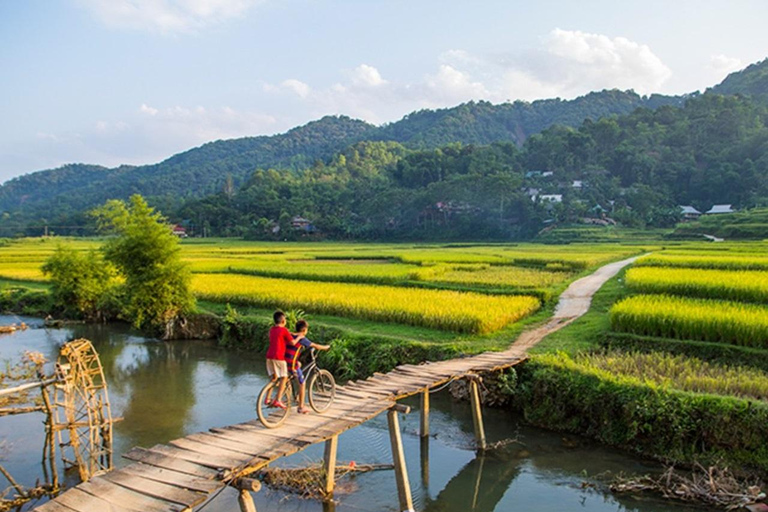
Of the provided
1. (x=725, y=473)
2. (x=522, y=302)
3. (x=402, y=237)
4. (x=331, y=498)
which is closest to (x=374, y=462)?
(x=331, y=498)

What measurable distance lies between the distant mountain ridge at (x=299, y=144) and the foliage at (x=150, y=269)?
327 feet

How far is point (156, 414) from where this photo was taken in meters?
12.9

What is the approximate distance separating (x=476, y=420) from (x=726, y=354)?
5.95 metres

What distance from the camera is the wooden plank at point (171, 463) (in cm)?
604

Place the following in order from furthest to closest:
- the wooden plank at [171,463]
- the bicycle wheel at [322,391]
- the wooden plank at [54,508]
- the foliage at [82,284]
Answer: the foliage at [82,284]
the bicycle wheel at [322,391]
the wooden plank at [171,463]
the wooden plank at [54,508]

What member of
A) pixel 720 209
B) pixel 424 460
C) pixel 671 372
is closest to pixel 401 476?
pixel 424 460

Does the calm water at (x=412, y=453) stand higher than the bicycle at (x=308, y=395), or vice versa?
the bicycle at (x=308, y=395)

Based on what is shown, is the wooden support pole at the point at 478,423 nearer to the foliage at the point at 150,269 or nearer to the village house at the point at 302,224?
the foliage at the point at 150,269

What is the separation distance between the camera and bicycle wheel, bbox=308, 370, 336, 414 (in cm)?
819

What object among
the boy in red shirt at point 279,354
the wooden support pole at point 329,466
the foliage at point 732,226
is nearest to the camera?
the boy in red shirt at point 279,354

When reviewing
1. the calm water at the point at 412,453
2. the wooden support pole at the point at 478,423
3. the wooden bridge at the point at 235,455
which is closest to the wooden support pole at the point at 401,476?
the wooden bridge at the point at 235,455

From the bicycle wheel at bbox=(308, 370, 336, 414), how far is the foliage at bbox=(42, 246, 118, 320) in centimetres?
1781

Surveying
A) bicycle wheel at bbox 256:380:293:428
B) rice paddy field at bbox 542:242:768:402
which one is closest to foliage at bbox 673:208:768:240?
rice paddy field at bbox 542:242:768:402

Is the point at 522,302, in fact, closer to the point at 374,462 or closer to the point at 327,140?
the point at 374,462
